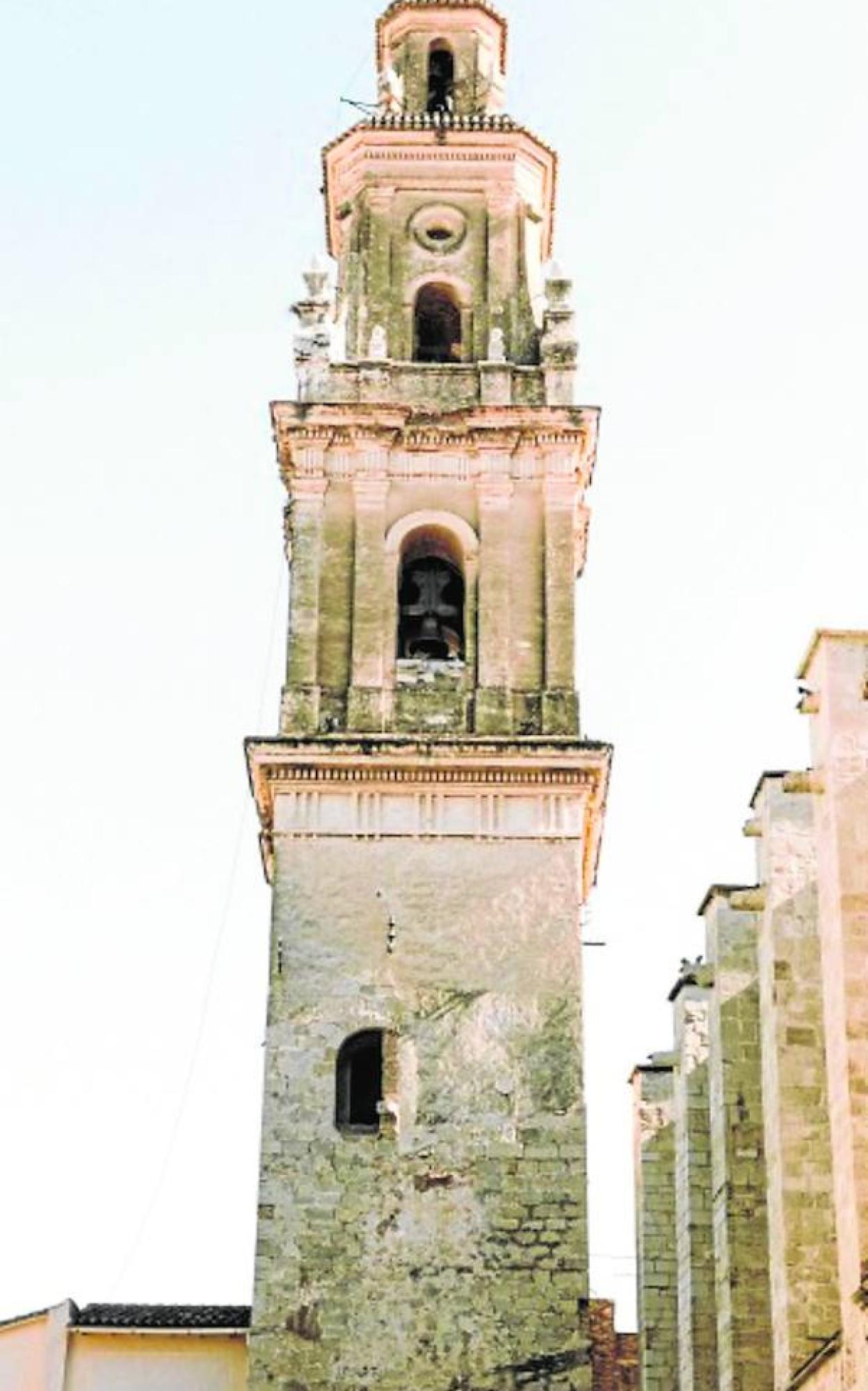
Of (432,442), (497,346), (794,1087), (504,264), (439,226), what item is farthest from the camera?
(439,226)

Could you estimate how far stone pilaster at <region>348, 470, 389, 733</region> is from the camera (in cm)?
2188

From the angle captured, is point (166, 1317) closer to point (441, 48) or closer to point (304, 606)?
point (304, 606)

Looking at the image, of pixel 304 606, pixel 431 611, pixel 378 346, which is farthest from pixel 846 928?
pixel 378 346

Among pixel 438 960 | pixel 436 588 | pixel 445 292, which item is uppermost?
pixel 445 292

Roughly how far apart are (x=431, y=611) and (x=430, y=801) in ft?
8.06

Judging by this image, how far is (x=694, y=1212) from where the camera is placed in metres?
19.6

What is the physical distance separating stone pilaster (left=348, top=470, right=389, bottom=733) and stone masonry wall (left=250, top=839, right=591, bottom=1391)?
1.39 metres

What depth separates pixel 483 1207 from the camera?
64.8ft

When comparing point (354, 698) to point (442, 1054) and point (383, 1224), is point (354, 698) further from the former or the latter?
point (383, 1224)

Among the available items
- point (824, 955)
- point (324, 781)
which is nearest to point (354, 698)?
point (324, 781)

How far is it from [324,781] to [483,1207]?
407cm

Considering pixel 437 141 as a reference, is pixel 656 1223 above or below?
below

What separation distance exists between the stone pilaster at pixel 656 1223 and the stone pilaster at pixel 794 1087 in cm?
412

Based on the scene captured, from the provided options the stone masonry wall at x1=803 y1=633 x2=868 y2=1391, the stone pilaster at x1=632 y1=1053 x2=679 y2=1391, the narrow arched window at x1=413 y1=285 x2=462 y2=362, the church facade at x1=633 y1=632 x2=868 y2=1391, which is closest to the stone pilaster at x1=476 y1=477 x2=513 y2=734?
the narrow arched window at x1=413 y1=285 x2=462 y2=362
